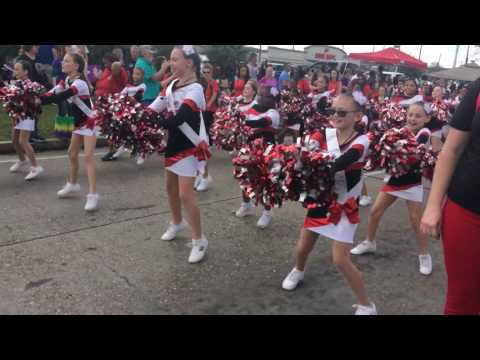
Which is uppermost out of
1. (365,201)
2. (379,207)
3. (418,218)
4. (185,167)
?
(185,167)

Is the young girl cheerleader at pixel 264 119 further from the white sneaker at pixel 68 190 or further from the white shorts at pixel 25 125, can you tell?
the white shorts at pixel 25 125

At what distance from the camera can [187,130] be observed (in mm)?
4137

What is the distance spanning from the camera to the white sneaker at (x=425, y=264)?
14.1ft

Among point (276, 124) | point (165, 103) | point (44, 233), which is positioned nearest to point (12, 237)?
point (44, 233)

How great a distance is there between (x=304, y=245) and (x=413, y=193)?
1.36m

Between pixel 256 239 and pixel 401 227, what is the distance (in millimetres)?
1969

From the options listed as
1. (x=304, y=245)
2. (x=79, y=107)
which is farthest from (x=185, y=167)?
(x=79, y=107)

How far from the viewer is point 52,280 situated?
3.78 m

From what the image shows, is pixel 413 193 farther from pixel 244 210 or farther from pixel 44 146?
pixel 44 146

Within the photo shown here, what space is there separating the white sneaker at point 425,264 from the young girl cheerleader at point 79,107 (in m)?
3.72

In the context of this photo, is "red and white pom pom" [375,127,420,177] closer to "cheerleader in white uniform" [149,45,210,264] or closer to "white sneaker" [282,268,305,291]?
"white sneaker" [282,268,305,291]

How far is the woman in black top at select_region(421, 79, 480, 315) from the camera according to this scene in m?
1.97

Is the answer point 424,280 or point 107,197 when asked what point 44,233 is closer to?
point 107,197

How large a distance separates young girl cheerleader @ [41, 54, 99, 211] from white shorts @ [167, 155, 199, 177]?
1712 millimetres
